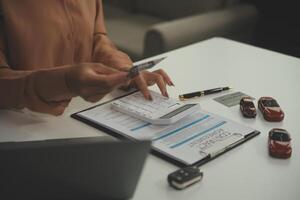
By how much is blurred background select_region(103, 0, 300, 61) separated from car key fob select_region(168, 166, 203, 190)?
1.42 metres

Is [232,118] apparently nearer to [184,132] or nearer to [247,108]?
[247,108]

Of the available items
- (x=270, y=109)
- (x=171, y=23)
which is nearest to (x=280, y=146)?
(x=270, y=109)

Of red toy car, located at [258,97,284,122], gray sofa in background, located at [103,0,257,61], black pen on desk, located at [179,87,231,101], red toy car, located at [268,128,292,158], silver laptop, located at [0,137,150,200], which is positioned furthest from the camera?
gray sofa in background, located at [103,0,257,61]

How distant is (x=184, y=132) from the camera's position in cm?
98

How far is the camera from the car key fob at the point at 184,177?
82 cm

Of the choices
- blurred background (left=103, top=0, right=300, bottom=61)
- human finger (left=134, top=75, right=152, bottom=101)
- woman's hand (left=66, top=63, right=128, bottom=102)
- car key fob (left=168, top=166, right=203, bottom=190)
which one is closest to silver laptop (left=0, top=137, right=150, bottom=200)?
car key fob (left=168, top=166, right=203, bottom=190)

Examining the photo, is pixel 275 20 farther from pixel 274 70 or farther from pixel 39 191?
pixel 39 191

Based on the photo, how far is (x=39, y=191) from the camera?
0.73 metres

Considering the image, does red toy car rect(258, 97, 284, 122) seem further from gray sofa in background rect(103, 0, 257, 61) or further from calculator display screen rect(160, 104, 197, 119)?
gray sofa in background rect(103, 0, 257, 61)

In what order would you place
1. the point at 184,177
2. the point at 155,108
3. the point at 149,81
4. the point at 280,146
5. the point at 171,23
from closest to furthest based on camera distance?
the point at 184,177 < the point at 280,146 < the point at 155,108 < the point at 149,81 < the point at 171,23

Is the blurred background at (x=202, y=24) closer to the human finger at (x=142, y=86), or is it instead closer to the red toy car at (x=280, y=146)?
the human finger at (x=142, y=86)

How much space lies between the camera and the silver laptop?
0.65 metres

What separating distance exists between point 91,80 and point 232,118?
360 mm

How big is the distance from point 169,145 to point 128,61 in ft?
1.22
